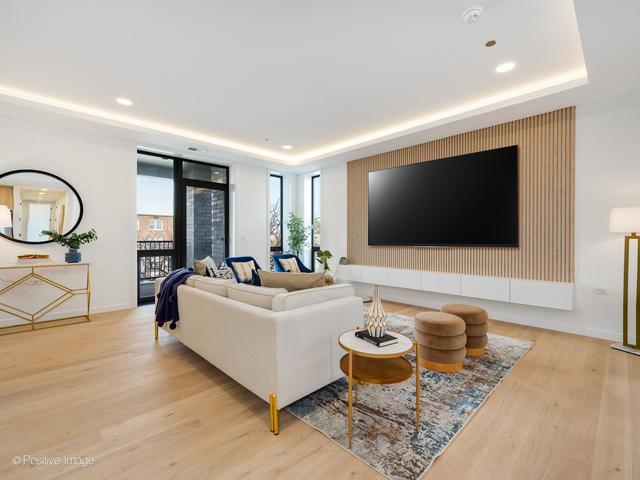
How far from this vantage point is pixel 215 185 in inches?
240

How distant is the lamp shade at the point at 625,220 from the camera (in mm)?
2867

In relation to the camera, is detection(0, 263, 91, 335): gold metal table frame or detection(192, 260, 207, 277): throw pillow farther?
detection(0, 263, 91, 335): gold metal table frame

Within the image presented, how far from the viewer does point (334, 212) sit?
642cm

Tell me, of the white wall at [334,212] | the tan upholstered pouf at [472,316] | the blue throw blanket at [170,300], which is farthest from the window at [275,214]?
the tan upholstered pouf at [472,316]

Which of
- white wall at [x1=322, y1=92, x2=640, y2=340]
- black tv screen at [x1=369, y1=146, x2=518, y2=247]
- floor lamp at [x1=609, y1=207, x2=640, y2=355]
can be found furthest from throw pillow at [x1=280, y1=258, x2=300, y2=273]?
floor lamp at [x1=609, y1=207, x2=640, y2=355]

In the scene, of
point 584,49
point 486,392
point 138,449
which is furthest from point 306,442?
point 584,49

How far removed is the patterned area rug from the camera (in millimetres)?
1563

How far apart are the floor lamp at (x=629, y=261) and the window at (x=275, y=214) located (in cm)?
584

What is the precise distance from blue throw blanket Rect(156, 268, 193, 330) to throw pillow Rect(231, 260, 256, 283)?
4.70 ft

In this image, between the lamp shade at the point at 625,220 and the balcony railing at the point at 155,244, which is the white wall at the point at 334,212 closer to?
the balcony railing at the point at 155,244

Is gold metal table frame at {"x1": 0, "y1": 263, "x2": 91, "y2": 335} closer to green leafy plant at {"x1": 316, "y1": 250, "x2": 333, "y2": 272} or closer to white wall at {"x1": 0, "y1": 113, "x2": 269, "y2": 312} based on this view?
white wall at {"x1": 0, "y1": 113, "x2": 269, "y2": 312}

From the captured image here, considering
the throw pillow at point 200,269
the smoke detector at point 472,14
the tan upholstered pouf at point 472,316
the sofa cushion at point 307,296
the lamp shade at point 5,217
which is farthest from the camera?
the lamp shade at point 5,217

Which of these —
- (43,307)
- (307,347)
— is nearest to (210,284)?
(307,347)

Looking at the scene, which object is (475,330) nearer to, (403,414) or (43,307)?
(403,414)
